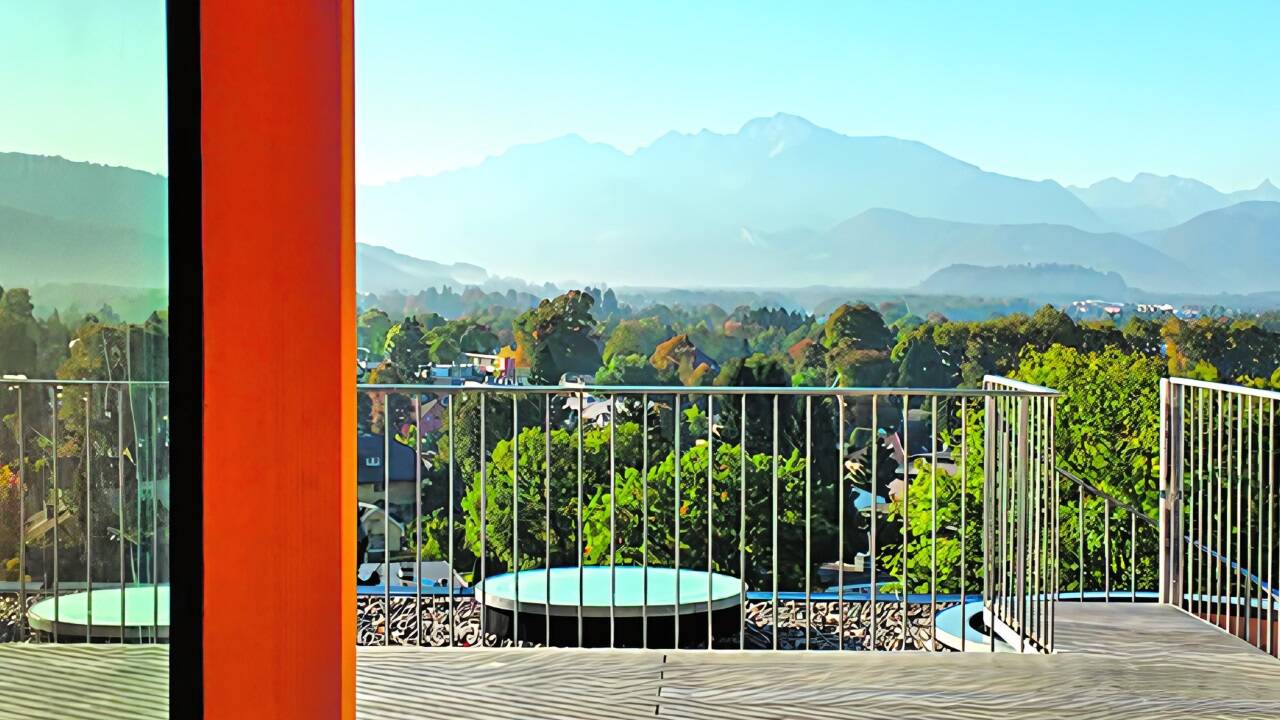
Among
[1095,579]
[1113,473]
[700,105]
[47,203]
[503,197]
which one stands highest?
[700,105]

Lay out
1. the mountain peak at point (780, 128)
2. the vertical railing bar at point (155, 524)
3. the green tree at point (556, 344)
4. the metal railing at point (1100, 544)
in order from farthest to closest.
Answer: the mountain peak at point (780, 128) < the green tree at point (556, 344) < the metal railing at point (1100, 544) < the vertical railing bar at point (155, 524)

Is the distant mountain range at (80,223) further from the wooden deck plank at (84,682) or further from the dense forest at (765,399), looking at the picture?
the dense forest at (765,399)

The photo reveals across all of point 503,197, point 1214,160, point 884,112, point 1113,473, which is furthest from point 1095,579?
point 503,197

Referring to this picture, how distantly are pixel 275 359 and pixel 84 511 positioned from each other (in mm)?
414

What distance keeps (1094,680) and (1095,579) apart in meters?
11.5

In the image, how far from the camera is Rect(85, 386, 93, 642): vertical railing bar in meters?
1.20

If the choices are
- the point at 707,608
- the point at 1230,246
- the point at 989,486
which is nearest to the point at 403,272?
the point at 1230,246

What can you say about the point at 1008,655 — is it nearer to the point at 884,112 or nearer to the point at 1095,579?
the point at 1095,579

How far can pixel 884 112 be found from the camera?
1500cm

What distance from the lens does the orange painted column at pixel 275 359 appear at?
4.96 ft

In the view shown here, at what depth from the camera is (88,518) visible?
47.7 inches

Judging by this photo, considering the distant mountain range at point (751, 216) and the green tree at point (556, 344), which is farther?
the distant mountain range at point (751, 216)

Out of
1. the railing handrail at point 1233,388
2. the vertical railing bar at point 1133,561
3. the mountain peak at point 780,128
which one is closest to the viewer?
the railing handrail at point 1233,388

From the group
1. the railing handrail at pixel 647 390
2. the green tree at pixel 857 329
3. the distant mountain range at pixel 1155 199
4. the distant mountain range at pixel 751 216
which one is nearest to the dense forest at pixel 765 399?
the green tree at pixel 857 329
